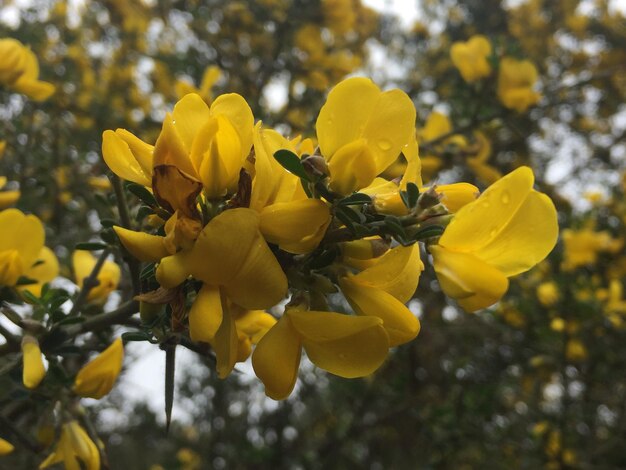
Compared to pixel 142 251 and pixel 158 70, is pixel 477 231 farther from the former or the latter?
pixel 158 70

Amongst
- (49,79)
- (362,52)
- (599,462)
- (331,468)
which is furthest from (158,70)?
(599,462)

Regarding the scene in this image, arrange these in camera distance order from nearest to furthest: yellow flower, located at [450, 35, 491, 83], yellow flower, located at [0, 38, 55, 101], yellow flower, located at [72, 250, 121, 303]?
1. yellow flower, located at [72, 250, 121, 303]
2. yellow flower, located at [0, 38, 55, 101]
3. yellow flower, located at [450, 35, 491, 83]

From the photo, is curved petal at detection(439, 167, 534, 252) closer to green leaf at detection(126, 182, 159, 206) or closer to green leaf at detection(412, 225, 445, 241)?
green leaf at detection(412, 225, 445, 241)

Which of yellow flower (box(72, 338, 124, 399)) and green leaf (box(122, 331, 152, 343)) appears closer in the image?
green leaf (box(122, 331, 152, 343))

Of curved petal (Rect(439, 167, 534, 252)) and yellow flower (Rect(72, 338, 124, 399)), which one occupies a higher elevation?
curved petal (Rect(439, 167, 534, 252))

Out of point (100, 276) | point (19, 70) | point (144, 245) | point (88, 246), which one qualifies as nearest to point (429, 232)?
point (144, 245)

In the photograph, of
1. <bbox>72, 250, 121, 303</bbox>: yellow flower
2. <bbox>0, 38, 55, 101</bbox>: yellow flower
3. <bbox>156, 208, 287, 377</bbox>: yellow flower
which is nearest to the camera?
<bbox>156, 208, 287, 377</bbox>: yellow flower

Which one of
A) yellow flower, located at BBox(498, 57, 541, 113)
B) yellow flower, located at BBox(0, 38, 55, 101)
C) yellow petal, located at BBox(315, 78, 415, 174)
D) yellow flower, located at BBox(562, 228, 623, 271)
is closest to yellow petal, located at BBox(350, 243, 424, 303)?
yellow petal, located at BBox(315, 78, 415, 174)

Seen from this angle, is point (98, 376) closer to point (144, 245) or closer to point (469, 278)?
point (144, 245)

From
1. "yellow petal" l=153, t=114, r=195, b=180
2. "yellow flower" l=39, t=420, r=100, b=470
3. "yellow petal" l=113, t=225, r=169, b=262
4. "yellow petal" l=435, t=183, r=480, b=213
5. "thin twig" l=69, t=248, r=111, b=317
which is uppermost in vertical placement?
"yellow petal" l=153, t=114, r=195, b=180
